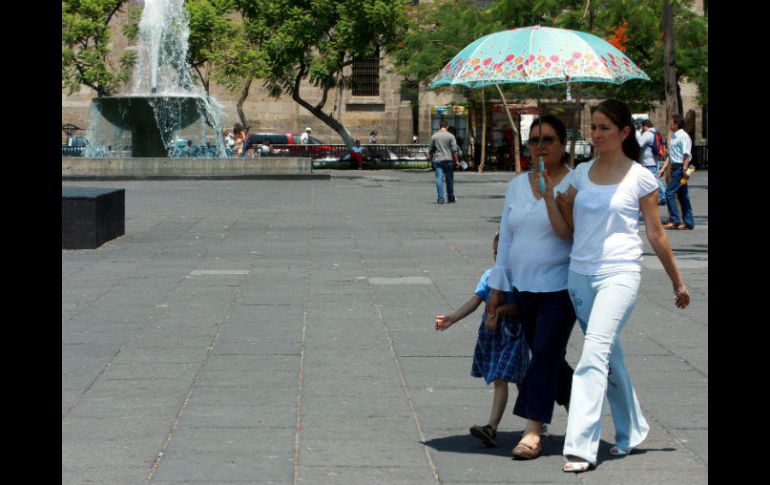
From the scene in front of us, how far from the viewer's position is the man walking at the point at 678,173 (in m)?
20.0

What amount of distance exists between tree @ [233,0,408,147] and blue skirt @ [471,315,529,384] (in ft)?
134

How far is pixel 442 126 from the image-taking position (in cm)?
2728

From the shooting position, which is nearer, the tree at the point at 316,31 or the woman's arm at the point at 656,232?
the woman's arm at the point at 656,232

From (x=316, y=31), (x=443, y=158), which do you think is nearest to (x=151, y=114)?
(x=316, y=31)

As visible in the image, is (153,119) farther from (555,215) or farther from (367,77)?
(555,215)

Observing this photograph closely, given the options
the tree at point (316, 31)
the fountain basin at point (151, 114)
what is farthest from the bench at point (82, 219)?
the tree at point (316, 31)

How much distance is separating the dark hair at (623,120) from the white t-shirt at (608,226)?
0.13 meters

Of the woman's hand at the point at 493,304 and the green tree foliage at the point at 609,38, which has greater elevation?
the green tree foliage at the point at 609,38

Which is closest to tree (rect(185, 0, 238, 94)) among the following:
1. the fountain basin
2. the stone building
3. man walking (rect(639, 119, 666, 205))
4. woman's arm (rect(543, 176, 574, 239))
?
the stone building

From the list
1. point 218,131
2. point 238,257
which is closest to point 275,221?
point 238,257

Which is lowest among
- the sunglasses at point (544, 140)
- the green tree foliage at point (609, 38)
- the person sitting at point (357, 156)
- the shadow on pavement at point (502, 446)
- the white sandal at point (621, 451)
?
the shadow on pavement at point (502, 446)

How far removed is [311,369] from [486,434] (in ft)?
7.38

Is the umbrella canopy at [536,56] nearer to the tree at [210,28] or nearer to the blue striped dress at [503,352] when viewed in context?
the blue striped dress at [503,352]
